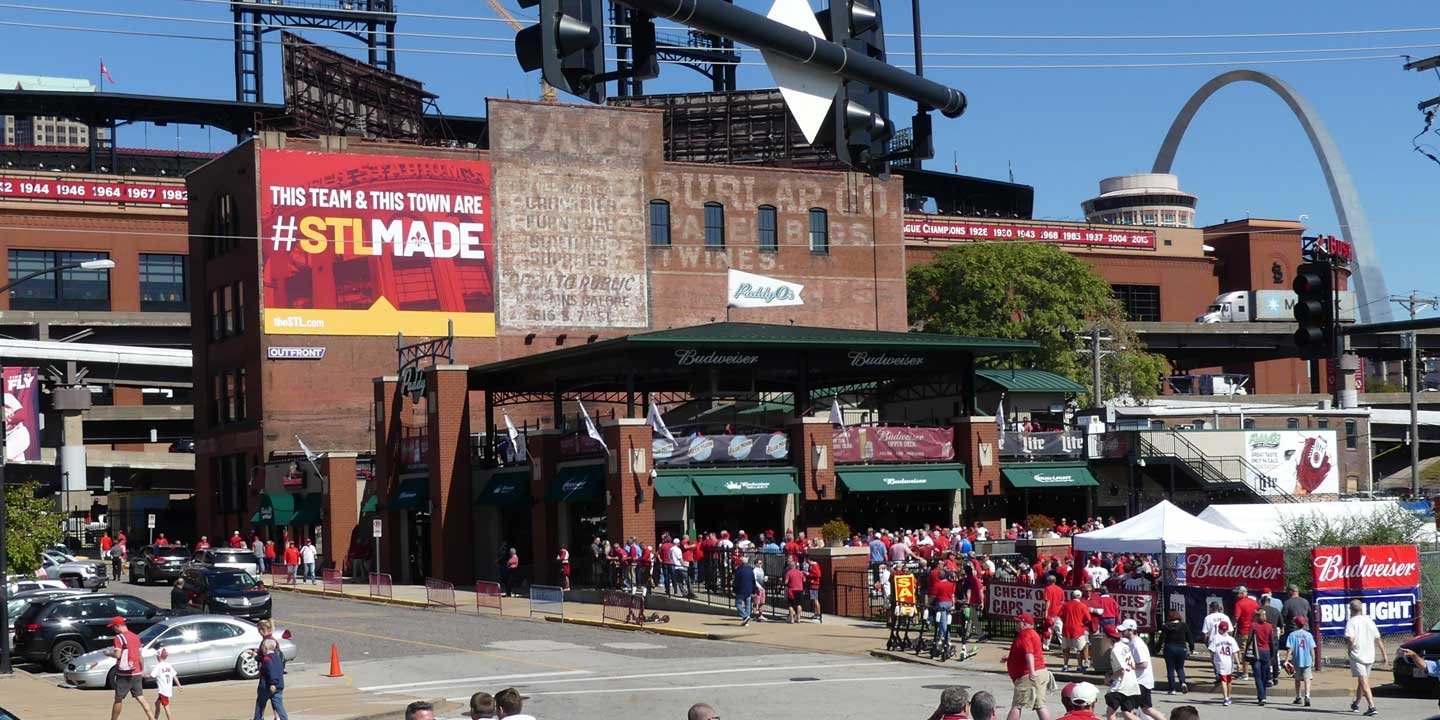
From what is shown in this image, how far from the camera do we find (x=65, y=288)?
357 feet

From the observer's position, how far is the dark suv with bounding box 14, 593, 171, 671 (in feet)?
115

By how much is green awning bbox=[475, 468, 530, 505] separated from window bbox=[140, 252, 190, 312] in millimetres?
59674

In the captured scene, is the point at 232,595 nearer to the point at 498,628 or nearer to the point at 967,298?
the point at 498,628

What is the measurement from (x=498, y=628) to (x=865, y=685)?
15.3m

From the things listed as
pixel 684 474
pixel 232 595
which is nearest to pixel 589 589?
pixel 684 474

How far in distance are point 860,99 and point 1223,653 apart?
17.4 meters

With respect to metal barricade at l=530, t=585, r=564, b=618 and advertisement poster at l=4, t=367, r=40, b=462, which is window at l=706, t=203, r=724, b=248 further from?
advertisement poster at l=4, t=367, r=40, b=462

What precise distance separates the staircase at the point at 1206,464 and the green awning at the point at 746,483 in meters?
14.7

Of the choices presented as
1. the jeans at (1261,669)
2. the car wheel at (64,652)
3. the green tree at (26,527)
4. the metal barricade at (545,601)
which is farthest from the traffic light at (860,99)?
the metal barricade at (545,601)

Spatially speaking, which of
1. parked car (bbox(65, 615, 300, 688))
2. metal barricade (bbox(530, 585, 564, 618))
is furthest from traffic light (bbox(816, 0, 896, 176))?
metal barricade (bbox(530, 585, 564, 618))

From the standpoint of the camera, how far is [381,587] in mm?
54875

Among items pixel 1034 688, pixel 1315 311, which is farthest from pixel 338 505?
pixel 1315 311

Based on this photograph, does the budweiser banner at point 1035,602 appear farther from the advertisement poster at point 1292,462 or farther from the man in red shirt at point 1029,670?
the advertisement poster at point 1292,462

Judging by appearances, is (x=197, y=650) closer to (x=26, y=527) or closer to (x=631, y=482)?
(x=26, y=527)
